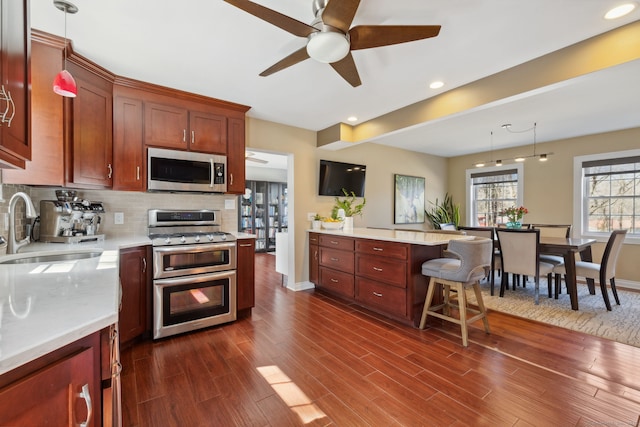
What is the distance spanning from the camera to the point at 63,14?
6.06ft

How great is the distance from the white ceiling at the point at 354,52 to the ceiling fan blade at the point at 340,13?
0.98 ft

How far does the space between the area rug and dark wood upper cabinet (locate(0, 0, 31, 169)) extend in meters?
4.25

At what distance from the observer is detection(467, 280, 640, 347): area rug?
275cm

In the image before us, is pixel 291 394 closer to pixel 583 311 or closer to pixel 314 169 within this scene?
pixel 314 169

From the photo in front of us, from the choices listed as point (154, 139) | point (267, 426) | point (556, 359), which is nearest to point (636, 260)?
point (556, 359)

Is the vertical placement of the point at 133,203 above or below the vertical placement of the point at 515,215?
above

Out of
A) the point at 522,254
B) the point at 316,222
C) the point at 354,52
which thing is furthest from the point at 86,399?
the point at 522,254

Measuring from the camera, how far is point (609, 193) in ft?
15.3

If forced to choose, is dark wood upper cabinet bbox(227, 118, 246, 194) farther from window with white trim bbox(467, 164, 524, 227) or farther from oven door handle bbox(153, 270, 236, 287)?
window with white trim bbox(467, 164, 524, 227)

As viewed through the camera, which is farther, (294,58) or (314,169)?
(314,169)

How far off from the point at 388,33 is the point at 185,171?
2377 millimetres

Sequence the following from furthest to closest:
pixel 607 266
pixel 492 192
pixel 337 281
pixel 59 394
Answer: pixel 492 192
pixel 337 281
pixel 607 266
pixel 59 394

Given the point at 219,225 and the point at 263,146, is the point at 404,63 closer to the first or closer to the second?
the point at 263,146

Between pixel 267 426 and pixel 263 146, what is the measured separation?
10.5ft
